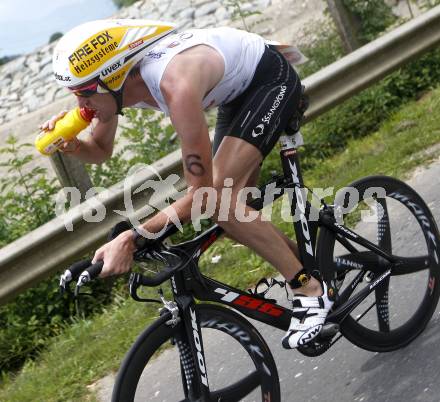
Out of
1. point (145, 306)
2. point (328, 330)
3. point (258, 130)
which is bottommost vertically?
point (145, 306)

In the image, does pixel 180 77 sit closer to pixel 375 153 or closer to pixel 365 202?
pixel 365 202

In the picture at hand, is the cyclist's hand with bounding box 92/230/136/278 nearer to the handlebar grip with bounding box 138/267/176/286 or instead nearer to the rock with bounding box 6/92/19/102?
the handlebar grip with bounding box 138/267/176/286

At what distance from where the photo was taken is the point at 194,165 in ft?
11.7

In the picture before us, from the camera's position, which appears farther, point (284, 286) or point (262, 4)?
point (262, 4)

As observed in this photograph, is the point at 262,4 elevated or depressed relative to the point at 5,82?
depressed

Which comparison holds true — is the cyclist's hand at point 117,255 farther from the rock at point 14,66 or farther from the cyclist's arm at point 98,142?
the rock at point 14,66

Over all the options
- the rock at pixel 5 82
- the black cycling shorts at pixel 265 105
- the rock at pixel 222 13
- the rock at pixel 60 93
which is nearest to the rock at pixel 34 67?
the rock at pixel 5 82

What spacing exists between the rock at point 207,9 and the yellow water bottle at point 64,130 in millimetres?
11811

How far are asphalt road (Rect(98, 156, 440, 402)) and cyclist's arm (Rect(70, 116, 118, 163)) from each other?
3.52ft

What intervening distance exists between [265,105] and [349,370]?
1462mm

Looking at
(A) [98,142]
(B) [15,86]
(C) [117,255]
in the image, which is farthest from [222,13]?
→ (C) [117,255]

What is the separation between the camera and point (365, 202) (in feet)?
15.1

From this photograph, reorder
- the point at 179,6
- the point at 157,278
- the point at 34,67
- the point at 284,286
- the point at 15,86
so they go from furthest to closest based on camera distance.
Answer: the point at 34,67, the point at 15,86, the point at 179,6, the point at 284,286, the point at 157,278

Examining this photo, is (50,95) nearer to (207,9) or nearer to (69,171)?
(207,9)
